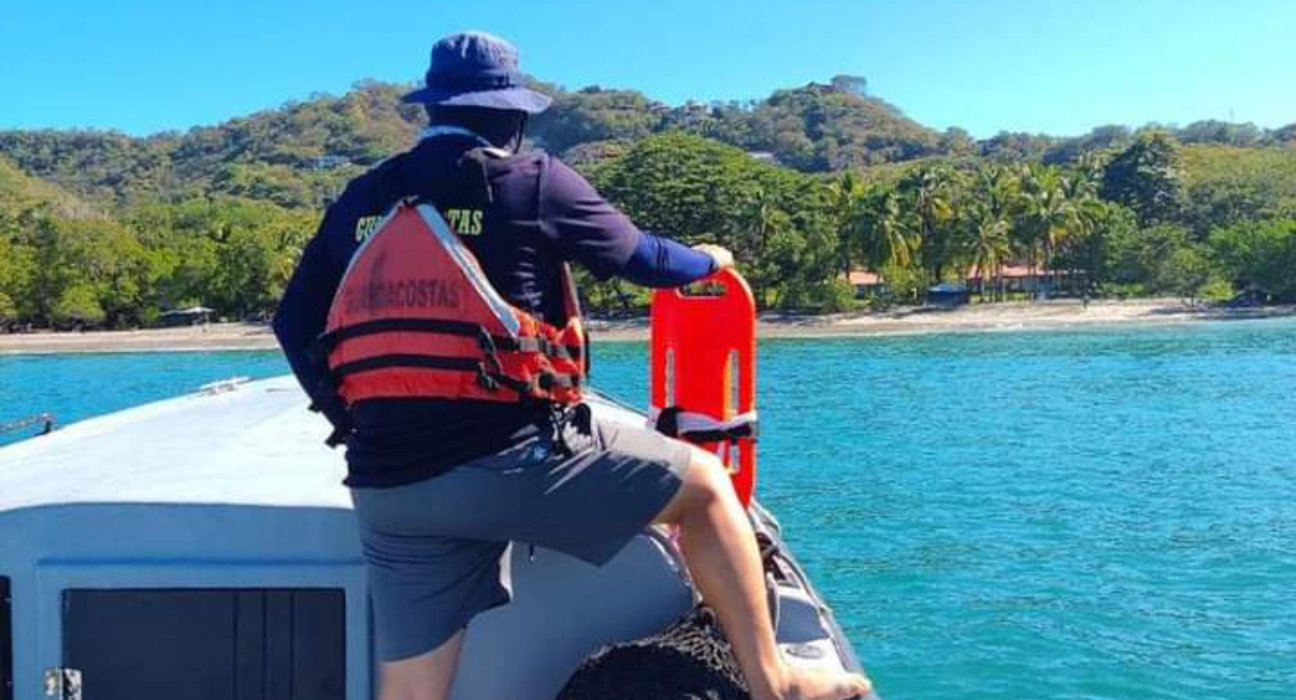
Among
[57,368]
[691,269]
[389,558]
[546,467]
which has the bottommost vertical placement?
[57,368]

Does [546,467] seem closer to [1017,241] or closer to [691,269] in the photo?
[691,269]

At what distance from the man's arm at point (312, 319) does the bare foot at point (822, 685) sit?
1177 mm

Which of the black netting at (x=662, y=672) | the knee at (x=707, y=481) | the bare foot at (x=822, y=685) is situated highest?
the knee at (x=707, y=481)

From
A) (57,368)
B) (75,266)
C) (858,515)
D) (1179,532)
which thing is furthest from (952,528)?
(75,266)

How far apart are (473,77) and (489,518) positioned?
95cm

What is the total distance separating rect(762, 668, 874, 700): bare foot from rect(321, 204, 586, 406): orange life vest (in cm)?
93

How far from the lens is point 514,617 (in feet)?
10.1

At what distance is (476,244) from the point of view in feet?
8.29

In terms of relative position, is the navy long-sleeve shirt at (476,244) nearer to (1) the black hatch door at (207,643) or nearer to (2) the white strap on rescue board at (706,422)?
(1) the black hatch door at (207,643)

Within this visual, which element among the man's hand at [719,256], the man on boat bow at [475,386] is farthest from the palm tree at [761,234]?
the man on boat bow at [475,386]

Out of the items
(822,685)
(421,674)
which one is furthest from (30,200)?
(822,685)

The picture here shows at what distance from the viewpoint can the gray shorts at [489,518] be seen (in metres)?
2.51

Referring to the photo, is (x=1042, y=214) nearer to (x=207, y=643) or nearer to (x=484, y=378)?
(x=207, y=643)

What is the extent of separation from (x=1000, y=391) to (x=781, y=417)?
1017 cm
